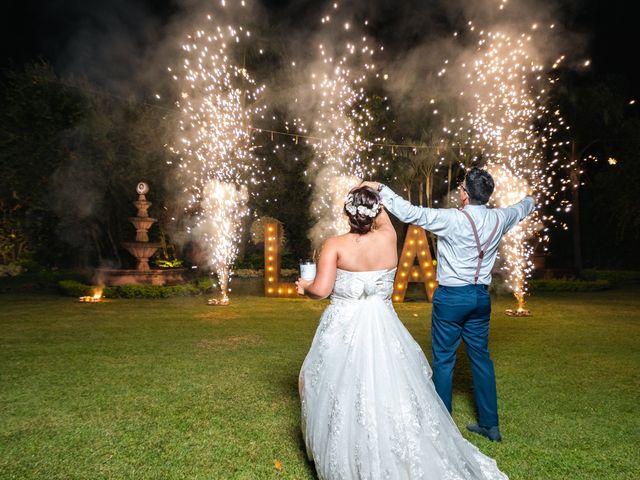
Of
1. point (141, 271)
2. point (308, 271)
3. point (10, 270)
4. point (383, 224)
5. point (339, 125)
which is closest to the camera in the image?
point (308, 271)

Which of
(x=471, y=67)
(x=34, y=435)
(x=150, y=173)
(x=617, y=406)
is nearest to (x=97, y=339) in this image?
(x=34, y=435)

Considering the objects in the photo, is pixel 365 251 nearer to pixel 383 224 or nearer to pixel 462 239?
pixel 383 224

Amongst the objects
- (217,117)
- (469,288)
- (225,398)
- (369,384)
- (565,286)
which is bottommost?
(225,398)

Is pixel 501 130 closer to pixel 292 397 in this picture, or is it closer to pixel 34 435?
pixel 292 397

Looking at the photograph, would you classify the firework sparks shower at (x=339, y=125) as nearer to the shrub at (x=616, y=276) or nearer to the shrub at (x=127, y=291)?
the shrub at (x=127, y=291)

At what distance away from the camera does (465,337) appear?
439 centimetres

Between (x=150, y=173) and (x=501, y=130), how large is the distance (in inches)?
561

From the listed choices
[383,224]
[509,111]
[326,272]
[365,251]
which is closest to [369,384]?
[326,272]

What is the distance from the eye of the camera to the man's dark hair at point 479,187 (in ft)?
14.3

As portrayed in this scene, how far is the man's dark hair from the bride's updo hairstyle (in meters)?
1.25

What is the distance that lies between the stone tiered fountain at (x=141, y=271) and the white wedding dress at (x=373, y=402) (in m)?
15.1

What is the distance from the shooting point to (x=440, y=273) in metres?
4.43

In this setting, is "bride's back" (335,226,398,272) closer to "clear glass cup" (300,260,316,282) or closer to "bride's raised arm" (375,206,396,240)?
"bride's raised arm" (375,206,396,240)

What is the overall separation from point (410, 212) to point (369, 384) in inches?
55.4
